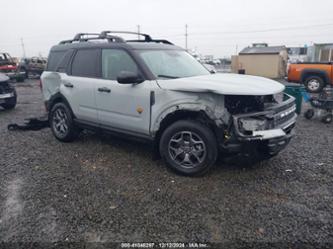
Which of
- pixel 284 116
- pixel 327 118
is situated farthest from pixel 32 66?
pixel 284 116

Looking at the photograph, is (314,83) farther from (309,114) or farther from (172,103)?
(172,103)

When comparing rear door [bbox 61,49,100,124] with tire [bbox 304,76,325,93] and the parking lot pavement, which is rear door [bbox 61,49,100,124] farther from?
tire [bbox 304,76,325,93]

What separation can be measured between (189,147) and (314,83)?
11928mm

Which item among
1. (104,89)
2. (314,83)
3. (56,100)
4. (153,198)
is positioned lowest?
(153,198)

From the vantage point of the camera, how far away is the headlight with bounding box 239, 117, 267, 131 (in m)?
3.43

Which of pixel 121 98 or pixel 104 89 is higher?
pixel 104 89

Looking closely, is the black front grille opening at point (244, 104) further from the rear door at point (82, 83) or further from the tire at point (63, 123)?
the tire at point (63, 123)

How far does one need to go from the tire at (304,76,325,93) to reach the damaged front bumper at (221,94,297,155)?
11.0 metres

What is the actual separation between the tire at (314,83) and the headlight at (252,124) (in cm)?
1129

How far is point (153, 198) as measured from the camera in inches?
132

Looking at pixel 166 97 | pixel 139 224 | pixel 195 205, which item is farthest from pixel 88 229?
pixel 166 97

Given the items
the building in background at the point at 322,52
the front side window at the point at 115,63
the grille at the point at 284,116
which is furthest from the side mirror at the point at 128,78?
the building in background at the point at 322,52

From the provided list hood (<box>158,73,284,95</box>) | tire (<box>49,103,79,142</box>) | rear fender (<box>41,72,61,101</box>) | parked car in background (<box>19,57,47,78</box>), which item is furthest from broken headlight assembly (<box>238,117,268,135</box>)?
parked car in background (<box>19,57,47,78</box>)

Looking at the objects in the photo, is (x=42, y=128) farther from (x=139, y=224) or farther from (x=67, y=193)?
(x=139, y=224)
